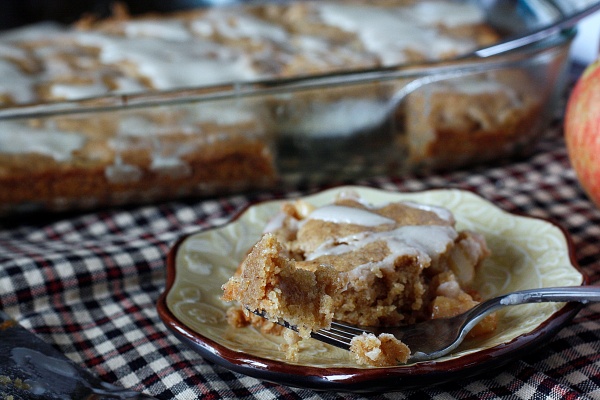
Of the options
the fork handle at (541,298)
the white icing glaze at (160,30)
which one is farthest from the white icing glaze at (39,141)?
the fork handle at (541,298)

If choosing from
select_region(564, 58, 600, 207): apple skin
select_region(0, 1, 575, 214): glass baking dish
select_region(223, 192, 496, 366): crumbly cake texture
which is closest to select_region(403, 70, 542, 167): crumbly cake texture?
select_region(0, 1, 575, 214): glass baking dish

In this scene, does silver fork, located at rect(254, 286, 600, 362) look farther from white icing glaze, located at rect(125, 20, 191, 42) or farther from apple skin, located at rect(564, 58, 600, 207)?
white icing glaze, located at rect(125, 20, 191, 42)

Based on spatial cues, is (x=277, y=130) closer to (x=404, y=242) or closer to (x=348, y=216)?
(x=348, y=216)

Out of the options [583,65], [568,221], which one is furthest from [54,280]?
[583,65]

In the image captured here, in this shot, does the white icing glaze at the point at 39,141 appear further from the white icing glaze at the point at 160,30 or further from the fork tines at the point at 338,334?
the fork tines at the point at 338,334

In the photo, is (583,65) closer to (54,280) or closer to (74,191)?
(74,191)

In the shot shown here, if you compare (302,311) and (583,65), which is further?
(583,65)

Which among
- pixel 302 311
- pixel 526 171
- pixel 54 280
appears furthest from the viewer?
pixel 526 171
